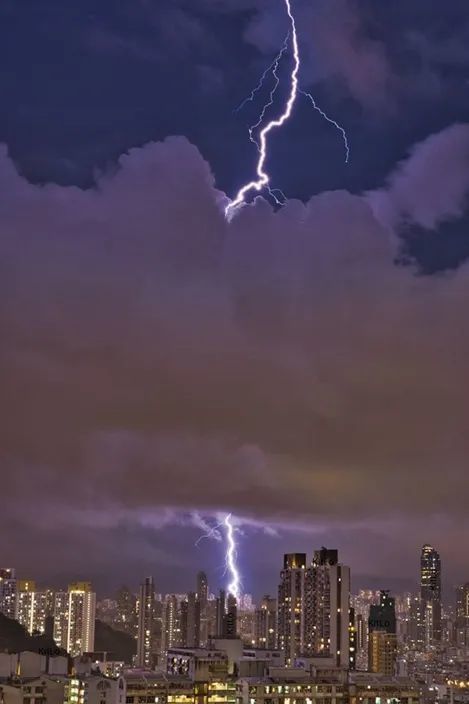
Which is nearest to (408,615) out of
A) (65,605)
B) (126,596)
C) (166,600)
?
(126,596)

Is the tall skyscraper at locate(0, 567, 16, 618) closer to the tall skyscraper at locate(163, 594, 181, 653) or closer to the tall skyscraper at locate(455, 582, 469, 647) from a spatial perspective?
the tall skyscraper at locate(163, 594, 181, 653)

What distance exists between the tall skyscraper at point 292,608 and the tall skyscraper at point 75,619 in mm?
14116

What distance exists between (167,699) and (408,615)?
51.8 metres

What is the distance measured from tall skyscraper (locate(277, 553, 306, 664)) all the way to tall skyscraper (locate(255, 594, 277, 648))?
2102mm

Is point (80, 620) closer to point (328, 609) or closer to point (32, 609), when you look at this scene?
point (32, 609)

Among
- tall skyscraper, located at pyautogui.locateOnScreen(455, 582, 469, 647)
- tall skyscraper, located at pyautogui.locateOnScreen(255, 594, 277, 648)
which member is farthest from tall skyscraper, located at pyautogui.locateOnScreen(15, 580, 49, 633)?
tall skyscraper, located at pyautogui.locateOnScreen(455, 582, 469, 647)

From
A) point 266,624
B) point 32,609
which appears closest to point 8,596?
point 32,609

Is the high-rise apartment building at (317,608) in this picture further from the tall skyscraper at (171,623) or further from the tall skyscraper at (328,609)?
the tall skyscraper at (171,623)

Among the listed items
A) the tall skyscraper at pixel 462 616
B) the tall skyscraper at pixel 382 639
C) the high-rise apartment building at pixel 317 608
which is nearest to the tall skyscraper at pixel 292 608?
the high-rise apartment building at pixel 317 608

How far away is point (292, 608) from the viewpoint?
116 ft

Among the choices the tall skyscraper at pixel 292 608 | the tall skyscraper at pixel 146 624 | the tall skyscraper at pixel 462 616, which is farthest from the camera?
the tall skyscraper at pixel 462 616

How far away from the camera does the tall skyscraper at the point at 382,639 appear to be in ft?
132

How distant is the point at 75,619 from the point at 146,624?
328 centimetres

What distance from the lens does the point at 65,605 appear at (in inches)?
1976
